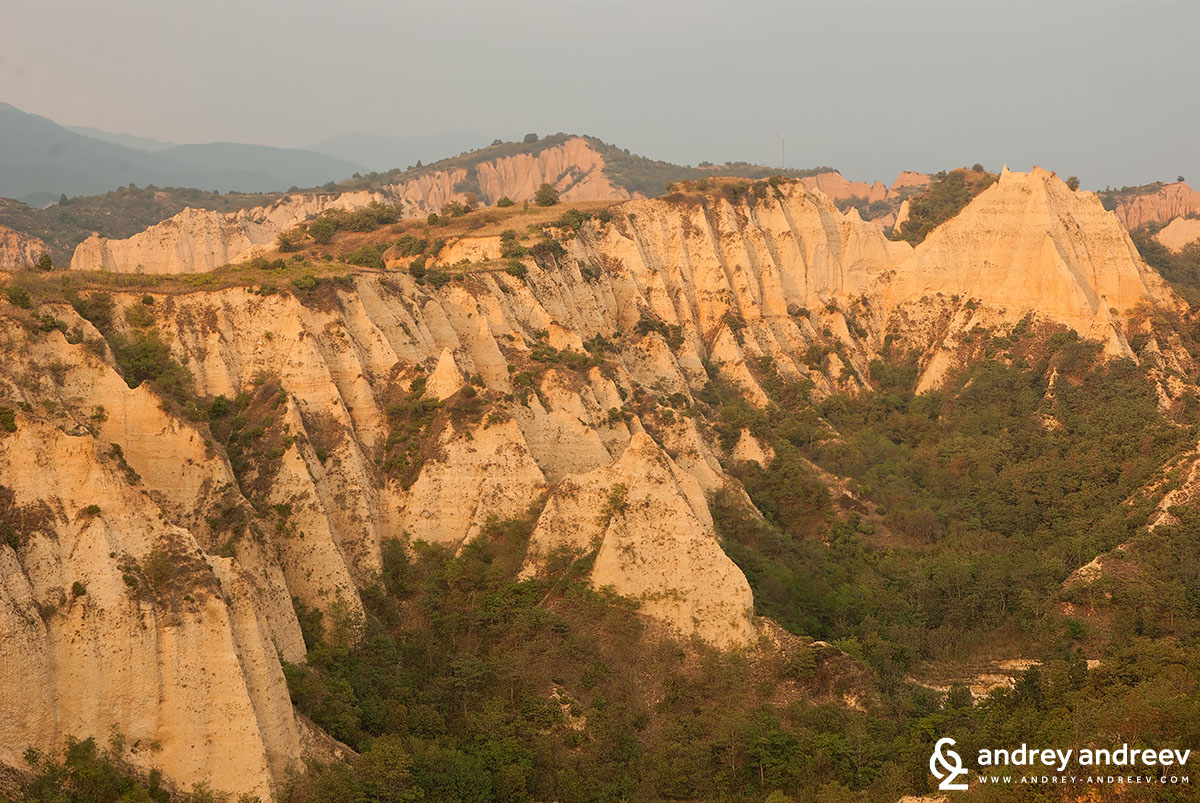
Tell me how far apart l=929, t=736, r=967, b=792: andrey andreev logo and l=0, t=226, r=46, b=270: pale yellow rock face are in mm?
70231

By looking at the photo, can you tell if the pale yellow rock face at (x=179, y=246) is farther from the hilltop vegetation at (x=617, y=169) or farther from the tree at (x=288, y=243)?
the hilltop vegetation at (x=617, y=169)

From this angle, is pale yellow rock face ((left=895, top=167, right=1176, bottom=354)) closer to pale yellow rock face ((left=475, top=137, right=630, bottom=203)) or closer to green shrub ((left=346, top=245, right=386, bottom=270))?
green shrub ((left=346, top=245, right=386, bottom=270))

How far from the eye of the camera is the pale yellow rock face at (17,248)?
69688 millimetres

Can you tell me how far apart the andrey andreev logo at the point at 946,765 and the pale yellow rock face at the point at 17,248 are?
7023 centimetres

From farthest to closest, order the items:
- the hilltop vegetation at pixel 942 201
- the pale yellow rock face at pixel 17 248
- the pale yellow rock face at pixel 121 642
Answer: the pale yellow rock face at pixel 17 248, the hilltop vegetation at pixel 942 201, the pale yellow rock face at pixel 121 642

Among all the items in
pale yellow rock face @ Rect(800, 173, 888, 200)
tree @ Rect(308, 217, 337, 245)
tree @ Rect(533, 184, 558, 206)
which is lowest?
tree @ Rect(308, 217, 337, 245)

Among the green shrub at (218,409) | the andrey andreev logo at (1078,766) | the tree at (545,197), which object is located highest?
the tree at (545,197)

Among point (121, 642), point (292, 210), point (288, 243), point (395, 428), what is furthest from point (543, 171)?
point (121, 642)

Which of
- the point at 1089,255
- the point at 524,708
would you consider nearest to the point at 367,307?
the point at 524,708

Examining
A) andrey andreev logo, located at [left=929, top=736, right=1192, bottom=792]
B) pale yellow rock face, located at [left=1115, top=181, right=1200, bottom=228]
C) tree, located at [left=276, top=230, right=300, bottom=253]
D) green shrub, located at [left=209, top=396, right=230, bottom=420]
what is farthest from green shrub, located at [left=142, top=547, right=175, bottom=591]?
pale yellow rock face, located at [left=1115, top=181, right=1200, bottom=228]

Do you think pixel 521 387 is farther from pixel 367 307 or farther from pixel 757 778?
pixel 757 778

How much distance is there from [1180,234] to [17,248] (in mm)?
88928

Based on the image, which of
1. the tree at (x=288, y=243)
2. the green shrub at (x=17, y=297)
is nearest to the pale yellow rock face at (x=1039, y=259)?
the tree at (x=288, y=243)

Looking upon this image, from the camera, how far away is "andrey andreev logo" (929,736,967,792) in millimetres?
19078
